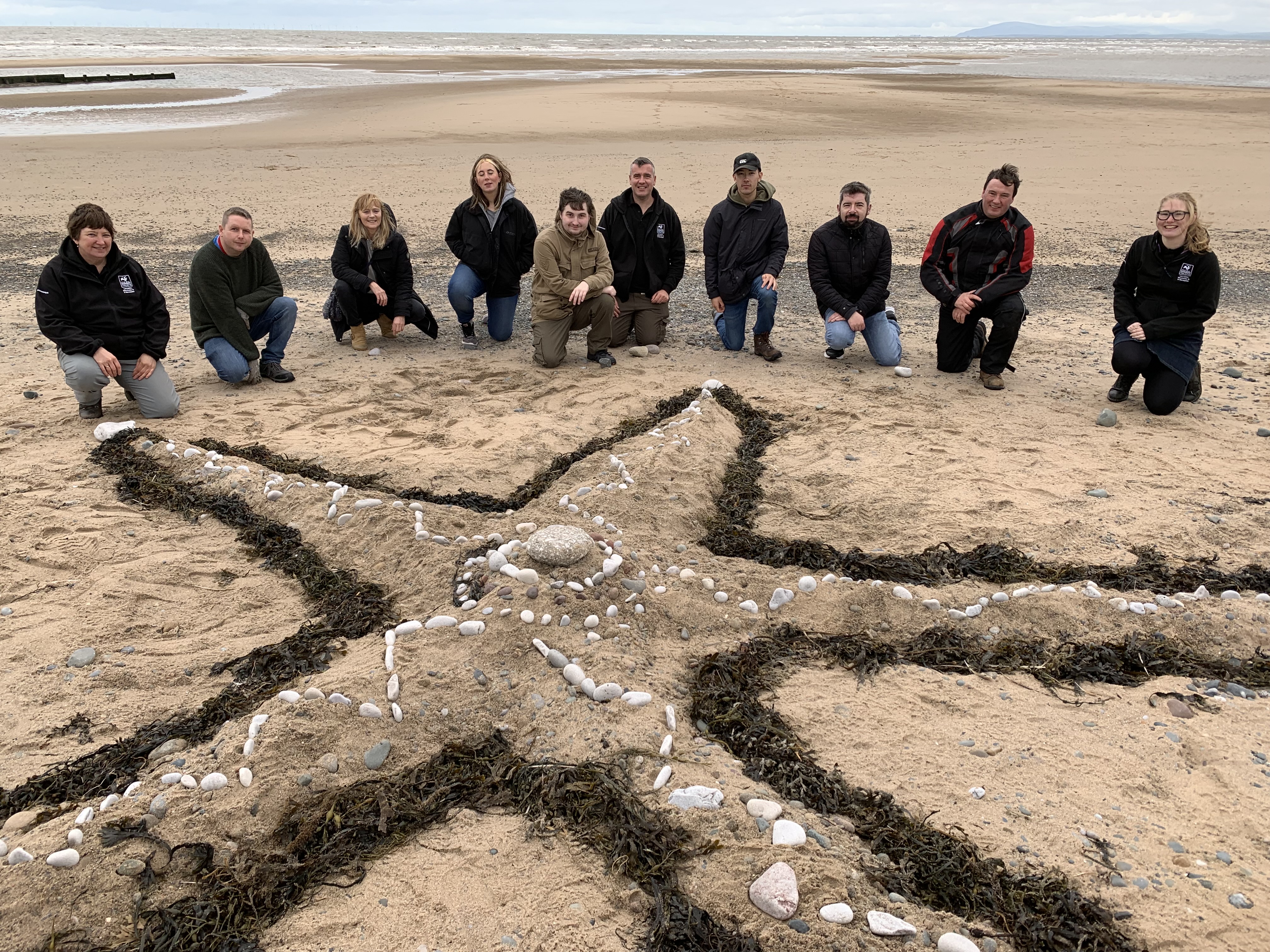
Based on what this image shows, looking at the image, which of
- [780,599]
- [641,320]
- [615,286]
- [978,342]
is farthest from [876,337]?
[780,599]

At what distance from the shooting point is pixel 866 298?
7.04 meters

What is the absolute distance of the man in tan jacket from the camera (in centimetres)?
700

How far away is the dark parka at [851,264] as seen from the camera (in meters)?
6.94

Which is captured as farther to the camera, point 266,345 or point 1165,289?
point 266,345

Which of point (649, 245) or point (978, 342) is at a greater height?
point (649, 245)

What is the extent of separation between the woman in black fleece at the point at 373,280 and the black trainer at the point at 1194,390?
573cm

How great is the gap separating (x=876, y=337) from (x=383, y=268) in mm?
3983

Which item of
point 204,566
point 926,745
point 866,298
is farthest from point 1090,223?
point 204,566

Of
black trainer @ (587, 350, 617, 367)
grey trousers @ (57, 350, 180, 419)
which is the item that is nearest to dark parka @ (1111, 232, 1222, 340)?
black trainer @ (587, 350, 617, 367)

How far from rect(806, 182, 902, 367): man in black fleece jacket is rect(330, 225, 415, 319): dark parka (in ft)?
10.7

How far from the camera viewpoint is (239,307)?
21.8ft

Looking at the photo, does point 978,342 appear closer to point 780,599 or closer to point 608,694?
point 780,599

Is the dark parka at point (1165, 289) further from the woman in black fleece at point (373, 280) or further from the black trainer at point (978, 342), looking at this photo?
the woman in black fleece at point (373, 280)

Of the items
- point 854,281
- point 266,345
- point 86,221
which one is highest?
point 86,221
